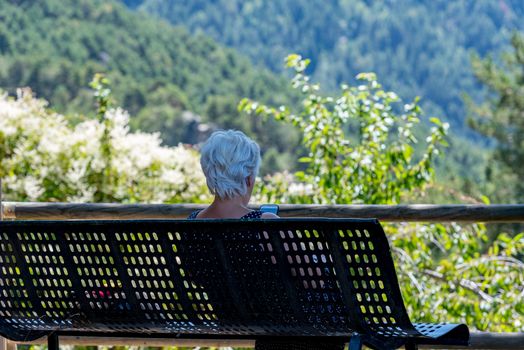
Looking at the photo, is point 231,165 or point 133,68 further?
point 133,68

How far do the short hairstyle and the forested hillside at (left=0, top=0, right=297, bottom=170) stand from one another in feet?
84.3

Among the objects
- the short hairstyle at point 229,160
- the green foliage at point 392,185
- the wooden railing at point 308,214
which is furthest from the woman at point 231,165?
the green foliage at point 392,185

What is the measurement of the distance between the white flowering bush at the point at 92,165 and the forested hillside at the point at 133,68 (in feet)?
66.0

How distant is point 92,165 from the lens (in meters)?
7.04

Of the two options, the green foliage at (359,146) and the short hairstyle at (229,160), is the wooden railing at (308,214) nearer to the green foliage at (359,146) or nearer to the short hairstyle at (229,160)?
the short hairstyle at (229,160)

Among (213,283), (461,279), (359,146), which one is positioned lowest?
(461,279)

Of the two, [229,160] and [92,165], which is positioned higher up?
[229,160]

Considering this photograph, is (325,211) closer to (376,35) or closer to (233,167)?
(233,167)

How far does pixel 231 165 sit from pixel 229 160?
0.5 inches

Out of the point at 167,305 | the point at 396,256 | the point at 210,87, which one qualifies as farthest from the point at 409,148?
the point at 210,87

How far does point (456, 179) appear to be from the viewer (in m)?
25.9

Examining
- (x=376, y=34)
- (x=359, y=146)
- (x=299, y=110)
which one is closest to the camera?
(x=359, y=146)

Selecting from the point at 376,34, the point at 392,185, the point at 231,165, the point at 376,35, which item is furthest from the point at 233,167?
the point at 376,34

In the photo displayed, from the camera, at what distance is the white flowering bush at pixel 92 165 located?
23.0 feet
